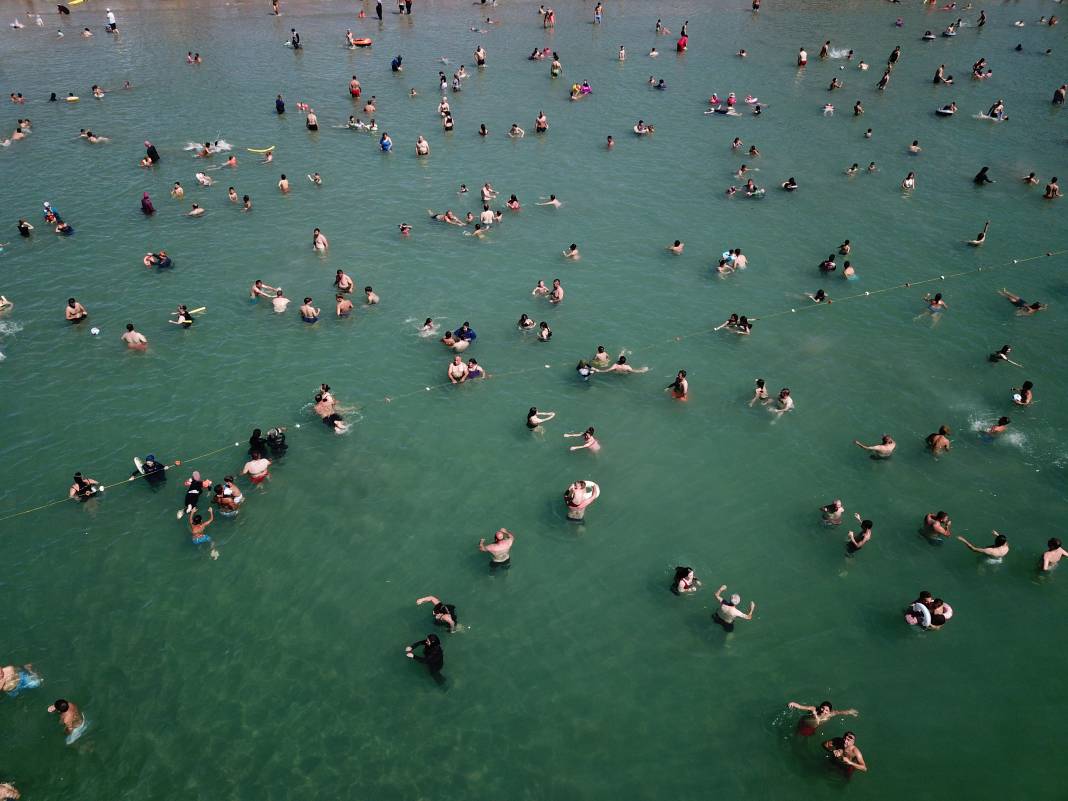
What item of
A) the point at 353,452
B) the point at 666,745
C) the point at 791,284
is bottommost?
the point at 666,745

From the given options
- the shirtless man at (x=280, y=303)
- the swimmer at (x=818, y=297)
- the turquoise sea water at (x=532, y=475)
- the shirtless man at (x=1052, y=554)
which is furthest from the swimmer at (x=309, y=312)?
the shirtless man at (x=1052, y=554)

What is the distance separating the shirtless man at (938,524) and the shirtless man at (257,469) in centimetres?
2376

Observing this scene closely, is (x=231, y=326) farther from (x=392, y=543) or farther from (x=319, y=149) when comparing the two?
(x=319, y=149)

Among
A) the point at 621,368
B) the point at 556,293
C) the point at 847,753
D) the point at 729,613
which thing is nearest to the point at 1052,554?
the point at 847,753

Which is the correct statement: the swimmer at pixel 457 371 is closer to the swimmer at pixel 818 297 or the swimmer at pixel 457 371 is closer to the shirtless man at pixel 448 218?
the shirtless man at pixel 448 218

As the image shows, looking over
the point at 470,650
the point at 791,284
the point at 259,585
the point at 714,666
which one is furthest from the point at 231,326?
the point at 791,284

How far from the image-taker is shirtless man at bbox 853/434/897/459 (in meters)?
26.0

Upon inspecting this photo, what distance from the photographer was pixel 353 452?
26906 mm

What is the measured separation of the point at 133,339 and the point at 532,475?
19.9 metres

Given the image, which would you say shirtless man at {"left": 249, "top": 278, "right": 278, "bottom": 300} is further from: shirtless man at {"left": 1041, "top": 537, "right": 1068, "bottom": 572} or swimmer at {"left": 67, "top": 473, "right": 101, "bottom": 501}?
shirtless man at {"left": 1041, "top": 537, "right": 1068, "bottom": 572}

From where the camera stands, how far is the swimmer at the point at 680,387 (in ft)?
94.1

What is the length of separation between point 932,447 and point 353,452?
2278 centimetres

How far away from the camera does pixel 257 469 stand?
25.1 metres

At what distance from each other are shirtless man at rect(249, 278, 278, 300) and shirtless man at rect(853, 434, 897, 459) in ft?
93.5
